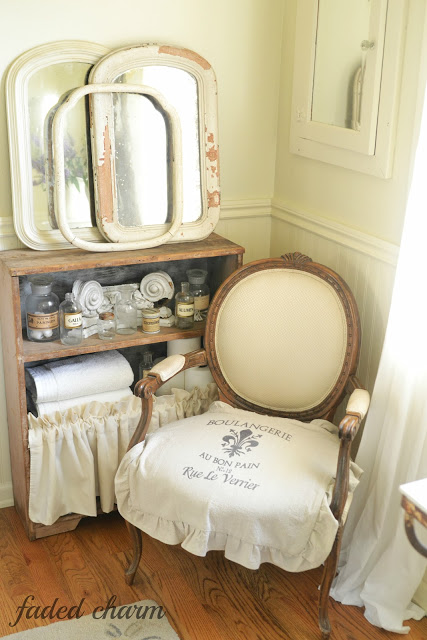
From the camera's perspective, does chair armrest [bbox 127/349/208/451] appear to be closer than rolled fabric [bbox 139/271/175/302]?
Yes

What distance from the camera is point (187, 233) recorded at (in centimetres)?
252

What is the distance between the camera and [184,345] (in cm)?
254

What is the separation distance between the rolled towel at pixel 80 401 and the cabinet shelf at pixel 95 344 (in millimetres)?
152

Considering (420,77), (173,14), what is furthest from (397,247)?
(173,14)

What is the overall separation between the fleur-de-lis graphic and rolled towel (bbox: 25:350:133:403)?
48 centimetres

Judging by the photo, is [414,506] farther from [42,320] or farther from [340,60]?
[340,60]

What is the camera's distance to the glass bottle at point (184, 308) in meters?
2.49

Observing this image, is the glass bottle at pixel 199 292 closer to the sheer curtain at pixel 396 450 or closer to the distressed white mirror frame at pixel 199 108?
the distressed white mirror frame at pixel 199 108

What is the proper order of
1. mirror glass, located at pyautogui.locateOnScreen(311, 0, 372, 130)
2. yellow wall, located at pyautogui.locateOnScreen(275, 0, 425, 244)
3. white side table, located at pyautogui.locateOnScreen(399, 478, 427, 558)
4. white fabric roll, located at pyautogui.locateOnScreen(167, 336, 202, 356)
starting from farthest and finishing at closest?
white fabric roll, located at pyautogui.locateOnScreen(167, 336, 202, 356) < mirror glass, located at pyautogui.locateOnScreen(311, 0, 372, 130) < yellow wall, located at pyautogui.locateOnScreen(275, 0, 425, 244) < white side table, located at pyautogui.locateOnScreen(399, 478, 427, 558)

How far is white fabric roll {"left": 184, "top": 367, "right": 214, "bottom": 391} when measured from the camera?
2566mm

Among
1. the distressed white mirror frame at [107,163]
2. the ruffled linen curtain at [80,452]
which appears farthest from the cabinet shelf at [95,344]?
the distressed white mirror frame at [107,163]

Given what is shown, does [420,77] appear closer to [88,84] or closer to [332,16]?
[332,16]

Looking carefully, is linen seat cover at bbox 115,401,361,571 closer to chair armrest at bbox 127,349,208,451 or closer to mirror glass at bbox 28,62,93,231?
chair armrest at bbox 127,349,208,451

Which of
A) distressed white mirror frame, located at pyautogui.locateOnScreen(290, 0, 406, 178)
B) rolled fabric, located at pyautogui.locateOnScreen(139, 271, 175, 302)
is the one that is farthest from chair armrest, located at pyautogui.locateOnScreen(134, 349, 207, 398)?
distressed white mirror frame, located at pyautogui.locateOnScreen(290, 0, 406, 178)
